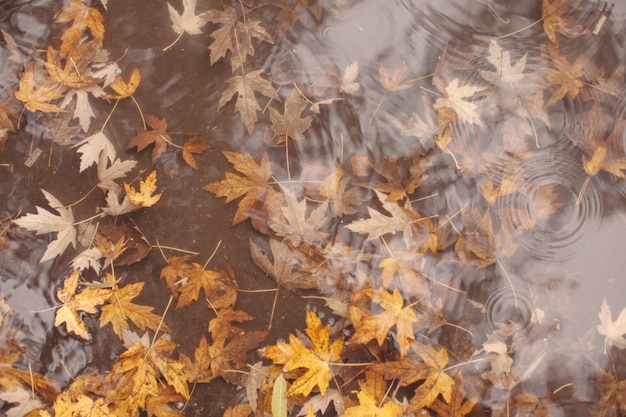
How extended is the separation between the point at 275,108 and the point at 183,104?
17.5 inches

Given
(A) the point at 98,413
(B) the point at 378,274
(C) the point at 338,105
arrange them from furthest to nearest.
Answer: (C) the point at 338,105 < (B) the point at 378,274 < (A) the point at 98,413

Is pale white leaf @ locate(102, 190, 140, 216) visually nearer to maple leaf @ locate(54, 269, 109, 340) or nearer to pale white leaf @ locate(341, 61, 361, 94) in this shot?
maple leaf @ locate(54, 269, 109, 340)

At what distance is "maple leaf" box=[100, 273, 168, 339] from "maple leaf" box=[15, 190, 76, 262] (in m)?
0.26

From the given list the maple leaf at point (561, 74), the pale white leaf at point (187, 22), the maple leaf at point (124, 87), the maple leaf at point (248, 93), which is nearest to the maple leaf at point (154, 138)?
the maple leaf at point (124, 87)

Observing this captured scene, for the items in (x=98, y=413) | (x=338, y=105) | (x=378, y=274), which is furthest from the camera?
(x=338, y=105)

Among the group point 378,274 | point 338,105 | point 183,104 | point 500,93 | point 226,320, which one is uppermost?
point 500,93

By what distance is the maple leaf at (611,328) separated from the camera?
227 cm

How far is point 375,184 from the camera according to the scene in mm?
2402

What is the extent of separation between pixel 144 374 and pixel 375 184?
129 centimetres

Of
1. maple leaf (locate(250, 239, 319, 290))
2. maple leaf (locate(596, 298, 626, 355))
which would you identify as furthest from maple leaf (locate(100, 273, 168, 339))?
maple leaf (locate(596, 298, 626, 355))

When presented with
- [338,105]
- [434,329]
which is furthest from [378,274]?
[338,105]

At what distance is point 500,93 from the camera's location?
2.54 meters

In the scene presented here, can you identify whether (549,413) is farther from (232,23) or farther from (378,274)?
(232,23)

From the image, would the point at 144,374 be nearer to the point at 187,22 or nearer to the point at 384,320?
the point at 384,320
